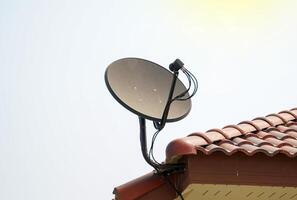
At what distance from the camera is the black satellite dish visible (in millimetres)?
4199

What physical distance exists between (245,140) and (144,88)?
1.01 metres

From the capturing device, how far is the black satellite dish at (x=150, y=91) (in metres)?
4.20

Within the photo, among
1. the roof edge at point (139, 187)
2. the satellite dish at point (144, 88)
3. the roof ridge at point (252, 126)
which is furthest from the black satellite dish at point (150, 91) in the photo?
the roof ridge at point (252, 126)

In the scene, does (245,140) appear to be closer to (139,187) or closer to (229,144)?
(229,144)

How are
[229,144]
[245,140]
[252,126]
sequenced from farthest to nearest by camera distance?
[252,126], [245,140], [229,144]

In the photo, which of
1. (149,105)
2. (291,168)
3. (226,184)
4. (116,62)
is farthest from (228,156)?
(116,62)

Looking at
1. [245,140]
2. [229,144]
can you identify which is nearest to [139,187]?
[229,144]

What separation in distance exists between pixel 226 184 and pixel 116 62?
1.41 metres

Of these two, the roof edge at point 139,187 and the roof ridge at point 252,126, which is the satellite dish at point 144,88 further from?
the roof edge at point 139,187

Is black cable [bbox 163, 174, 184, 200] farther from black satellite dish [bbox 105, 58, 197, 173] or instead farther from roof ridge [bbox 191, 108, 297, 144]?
roof ridge [bbox 191, 108, 297, 144]

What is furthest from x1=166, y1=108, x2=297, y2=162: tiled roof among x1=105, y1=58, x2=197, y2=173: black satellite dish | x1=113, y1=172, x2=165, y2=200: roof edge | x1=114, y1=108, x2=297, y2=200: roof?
x1=113, y1=172, x2=165, y2=200: roof edge

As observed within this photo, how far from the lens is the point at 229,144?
4.15 m

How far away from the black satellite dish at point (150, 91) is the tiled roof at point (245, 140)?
0.23m

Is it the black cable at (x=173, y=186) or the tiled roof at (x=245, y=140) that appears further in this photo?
the black cable at (x=173, y=186)
